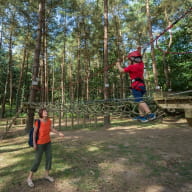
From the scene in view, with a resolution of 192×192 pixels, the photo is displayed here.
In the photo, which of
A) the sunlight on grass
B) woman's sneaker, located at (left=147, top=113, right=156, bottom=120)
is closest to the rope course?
woman's sneaker, located at (left=147, top=113, right=156, bottom=120)

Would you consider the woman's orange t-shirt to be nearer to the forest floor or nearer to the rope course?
the forest floor

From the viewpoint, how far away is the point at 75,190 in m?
2.61

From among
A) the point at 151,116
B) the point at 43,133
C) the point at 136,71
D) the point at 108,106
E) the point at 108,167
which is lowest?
the point at 108,167

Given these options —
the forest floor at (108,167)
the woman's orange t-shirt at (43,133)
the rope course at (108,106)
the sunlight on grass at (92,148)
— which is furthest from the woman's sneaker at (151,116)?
the sunlight on grass at (92,148)

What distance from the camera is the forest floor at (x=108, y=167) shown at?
2.73 m

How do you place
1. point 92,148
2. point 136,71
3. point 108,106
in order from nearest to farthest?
point 136,71 → point 108,106 → point 92,148

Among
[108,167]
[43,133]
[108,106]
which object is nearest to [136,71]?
[108,106]

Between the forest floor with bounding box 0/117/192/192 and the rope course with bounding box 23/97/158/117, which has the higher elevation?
the rope course with bounding box 23/97/158/117

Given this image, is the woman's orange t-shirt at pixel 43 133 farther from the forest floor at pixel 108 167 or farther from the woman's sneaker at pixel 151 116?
the woman's sneaker at pixel 151 116

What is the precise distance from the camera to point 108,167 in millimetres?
3455

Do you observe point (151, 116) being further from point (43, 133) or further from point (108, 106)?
point (43, 133)

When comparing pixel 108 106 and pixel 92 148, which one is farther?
pixel 92 148

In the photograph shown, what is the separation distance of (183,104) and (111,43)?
14.3 meters

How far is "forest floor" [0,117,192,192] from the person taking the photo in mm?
2732
